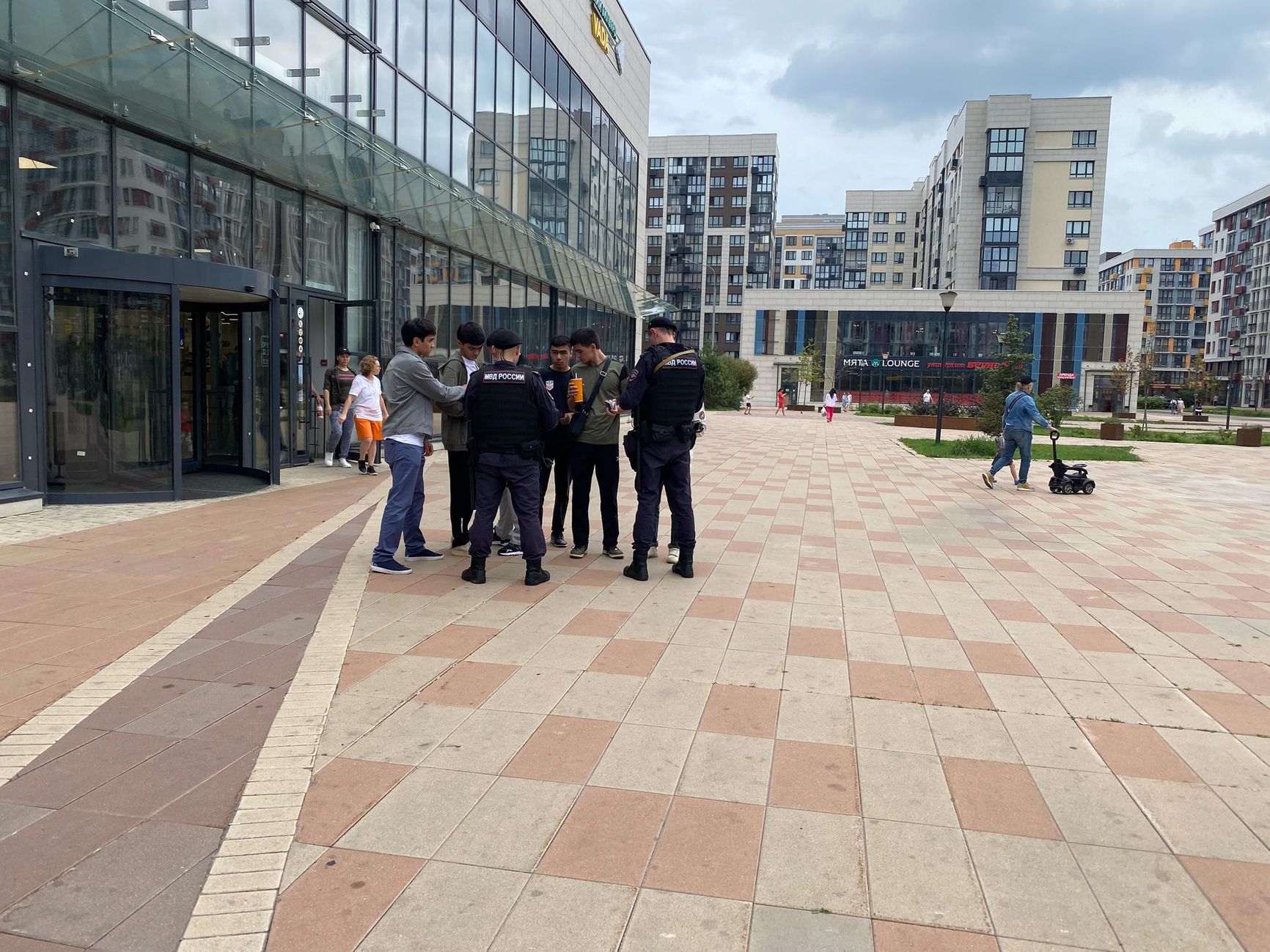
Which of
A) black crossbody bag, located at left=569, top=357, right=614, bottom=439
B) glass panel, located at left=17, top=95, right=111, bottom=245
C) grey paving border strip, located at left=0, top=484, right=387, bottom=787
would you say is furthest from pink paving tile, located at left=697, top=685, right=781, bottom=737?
glass panel, located at left=17, top=95, right=111, bottom=245

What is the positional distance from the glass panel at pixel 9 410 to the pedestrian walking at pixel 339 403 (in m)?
5.17

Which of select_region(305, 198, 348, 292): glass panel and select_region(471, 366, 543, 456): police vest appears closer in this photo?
select_region(471, 366, 543, 456): police vest

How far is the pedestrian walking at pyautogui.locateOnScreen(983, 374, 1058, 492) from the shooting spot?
1382cm

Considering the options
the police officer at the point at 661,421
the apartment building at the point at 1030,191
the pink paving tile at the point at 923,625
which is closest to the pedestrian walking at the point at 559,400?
the police officer at the point at 661,421

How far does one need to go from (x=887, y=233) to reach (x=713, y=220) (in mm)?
21127

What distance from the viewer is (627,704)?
4.31 meters

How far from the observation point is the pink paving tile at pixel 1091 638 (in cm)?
544

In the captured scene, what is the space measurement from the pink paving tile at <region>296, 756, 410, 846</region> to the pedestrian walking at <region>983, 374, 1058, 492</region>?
1218 cm

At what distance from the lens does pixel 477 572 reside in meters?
6.64

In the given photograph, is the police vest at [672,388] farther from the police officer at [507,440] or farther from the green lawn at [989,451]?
the green lawn at [989,451]

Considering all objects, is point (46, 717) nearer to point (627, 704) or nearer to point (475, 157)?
point (627, 704)

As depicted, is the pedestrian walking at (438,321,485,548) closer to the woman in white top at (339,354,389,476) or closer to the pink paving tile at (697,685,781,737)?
the pink paving tile at (697,685,781,737)

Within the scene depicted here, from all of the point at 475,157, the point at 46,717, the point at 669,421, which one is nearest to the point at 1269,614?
the point at 669,421

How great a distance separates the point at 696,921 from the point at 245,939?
120 centimetres
